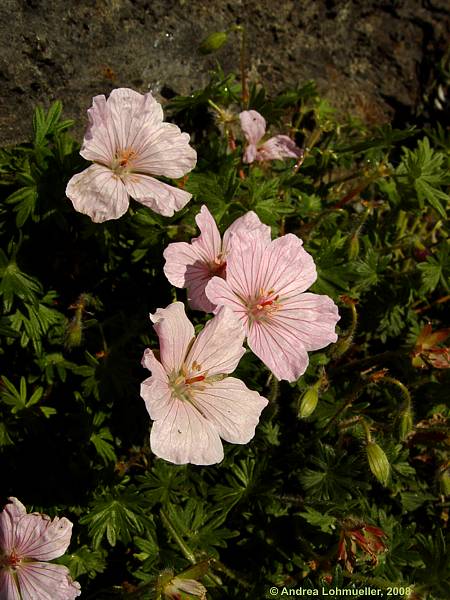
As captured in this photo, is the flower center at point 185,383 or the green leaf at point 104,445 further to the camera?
the green leaf at point 104,445

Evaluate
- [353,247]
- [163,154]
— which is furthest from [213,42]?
[353,247]

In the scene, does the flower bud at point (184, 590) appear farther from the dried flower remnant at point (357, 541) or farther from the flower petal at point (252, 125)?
the flower petal at point (252, 125)

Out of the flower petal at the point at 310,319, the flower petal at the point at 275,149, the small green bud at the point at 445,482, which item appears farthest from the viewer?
the flower petal at the point at 275,149

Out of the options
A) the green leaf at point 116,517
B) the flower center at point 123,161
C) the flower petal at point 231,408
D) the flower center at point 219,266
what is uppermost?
the flower center at point 123,161

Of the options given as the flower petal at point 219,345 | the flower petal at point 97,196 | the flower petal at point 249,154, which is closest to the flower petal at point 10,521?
the flower petal at point 219,345

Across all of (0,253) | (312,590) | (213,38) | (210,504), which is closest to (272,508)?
(210,504)

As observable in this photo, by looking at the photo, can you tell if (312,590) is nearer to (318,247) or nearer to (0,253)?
(318,247)

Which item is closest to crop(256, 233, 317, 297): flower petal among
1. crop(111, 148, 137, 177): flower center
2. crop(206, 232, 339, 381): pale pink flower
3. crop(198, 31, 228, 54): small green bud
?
crop(206, 232, 339, 381): pale pink flower

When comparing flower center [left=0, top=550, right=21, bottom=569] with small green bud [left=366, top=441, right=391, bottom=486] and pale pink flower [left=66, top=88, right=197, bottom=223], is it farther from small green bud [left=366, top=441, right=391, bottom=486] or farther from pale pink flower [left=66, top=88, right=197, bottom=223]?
small green bud [left=366, top=441, right=391, bottom=486]
